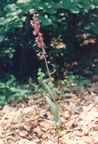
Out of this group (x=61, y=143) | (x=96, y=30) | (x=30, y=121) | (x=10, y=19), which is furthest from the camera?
(x=96, y=30)

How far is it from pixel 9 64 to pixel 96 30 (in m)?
1.51

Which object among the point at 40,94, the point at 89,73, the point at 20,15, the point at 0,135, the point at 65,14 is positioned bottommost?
the point at 89,73

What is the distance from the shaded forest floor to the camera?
2.30 metres

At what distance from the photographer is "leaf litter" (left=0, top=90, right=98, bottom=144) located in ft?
7.54

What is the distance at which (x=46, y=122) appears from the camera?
2.65 meters

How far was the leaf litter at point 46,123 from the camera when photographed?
2299mm

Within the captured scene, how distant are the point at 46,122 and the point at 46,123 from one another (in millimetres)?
24

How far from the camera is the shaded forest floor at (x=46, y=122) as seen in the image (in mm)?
2302

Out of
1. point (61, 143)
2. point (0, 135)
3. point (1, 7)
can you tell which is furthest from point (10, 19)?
point (61, 143)

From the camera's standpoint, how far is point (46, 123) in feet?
8.63

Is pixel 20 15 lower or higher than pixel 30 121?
higher

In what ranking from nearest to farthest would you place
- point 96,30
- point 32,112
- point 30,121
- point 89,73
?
point 30,121, point 32,112, point 96,30, point 89,73

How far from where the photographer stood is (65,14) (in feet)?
12.4

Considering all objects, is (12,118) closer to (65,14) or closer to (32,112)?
(32,112)
